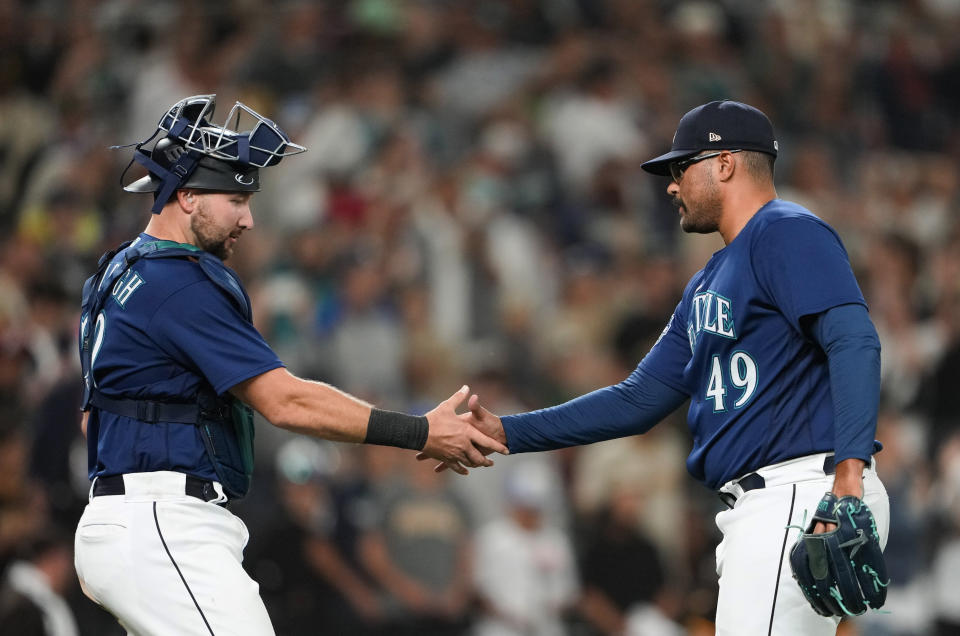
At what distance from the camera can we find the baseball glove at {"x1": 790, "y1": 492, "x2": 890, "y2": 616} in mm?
3852

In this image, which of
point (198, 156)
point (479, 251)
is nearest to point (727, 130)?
point (198, 156)

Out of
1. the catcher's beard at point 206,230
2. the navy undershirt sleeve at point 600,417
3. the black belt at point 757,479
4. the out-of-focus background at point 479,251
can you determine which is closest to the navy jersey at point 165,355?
the catcher's beard at point 206,230

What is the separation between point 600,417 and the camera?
522 cm

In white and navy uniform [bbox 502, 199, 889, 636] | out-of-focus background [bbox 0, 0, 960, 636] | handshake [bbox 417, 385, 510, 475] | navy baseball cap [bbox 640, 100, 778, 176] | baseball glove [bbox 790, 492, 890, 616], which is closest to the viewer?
baseball glove [bbox 790, 492, 890, 616]

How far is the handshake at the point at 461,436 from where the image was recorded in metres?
4.99

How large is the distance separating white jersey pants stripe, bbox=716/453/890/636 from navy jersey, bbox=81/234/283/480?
173cm

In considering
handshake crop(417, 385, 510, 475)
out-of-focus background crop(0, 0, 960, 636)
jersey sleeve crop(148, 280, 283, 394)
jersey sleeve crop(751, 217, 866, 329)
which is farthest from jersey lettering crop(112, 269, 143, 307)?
out-of-focus background crop(0, 0, 960, 636)

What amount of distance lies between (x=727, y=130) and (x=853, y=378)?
1103mm

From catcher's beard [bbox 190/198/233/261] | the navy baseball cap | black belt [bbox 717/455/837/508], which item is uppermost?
the navy baseball cap

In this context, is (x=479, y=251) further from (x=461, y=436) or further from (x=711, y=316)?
(x=711, y=316)

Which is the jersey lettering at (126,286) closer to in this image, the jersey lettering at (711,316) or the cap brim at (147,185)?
the cap brim at (147,185)

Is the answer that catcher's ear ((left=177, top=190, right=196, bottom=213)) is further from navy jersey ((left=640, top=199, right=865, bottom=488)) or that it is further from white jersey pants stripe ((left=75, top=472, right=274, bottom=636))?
navy jersey ((left=640, top=199, right=865, bottom=488))

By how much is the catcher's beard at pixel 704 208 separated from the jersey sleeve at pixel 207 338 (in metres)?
1.64

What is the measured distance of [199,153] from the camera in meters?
4.61
